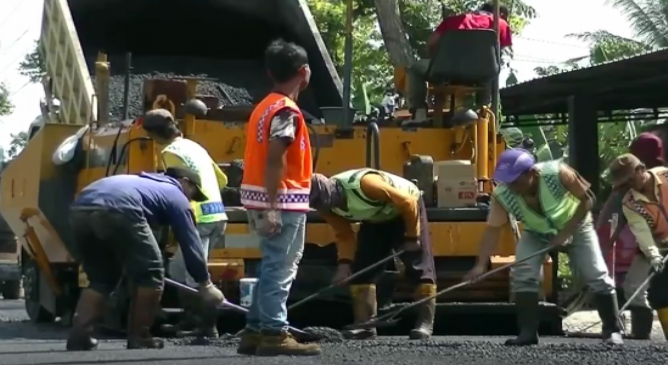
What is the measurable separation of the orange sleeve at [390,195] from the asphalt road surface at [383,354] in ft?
2.55

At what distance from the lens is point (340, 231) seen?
859 centimetres

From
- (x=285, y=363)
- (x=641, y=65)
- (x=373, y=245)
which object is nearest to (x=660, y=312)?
(x=373, y=245)

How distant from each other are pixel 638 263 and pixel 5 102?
124 feet

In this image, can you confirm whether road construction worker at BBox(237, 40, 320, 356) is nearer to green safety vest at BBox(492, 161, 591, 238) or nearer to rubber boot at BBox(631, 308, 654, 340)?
green safety vest at BBox(492, 161, 591, 238)

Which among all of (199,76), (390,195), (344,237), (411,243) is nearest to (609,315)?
(411,243)

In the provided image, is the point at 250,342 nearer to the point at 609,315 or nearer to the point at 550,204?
the point at 550,204

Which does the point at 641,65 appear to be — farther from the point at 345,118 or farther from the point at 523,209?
the point at 523,209

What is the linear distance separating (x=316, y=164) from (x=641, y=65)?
285 inches

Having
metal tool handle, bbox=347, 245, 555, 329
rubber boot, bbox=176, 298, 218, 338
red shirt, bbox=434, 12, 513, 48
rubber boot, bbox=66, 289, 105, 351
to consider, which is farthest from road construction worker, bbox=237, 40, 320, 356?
red shirt, bbox=434, 12, 513, 48

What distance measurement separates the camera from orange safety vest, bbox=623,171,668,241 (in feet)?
27.9

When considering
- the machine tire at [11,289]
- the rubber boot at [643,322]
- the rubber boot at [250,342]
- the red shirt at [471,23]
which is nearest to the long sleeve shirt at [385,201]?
the rubber boot at [643,322]

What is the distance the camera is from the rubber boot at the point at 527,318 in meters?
7.52

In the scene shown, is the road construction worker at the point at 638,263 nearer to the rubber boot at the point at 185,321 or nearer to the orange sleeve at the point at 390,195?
the orange sleeve at the point at 390,195

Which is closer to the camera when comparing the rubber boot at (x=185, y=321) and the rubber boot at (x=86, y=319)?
the rubber boot at (x=86, y=319)
